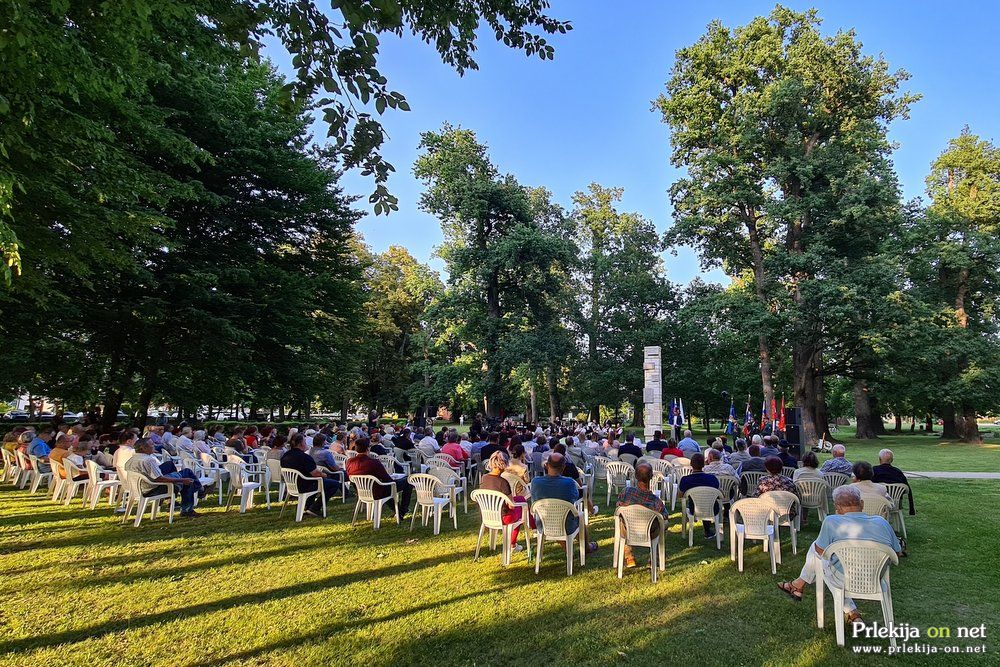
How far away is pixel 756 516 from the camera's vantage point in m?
5.74

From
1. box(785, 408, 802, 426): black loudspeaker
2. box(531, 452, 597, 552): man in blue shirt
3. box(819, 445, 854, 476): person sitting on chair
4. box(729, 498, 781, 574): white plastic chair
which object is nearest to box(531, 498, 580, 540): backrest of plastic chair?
box(531, 452, 597, 552): man in blue shirt

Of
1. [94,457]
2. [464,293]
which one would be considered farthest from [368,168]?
[464,293]

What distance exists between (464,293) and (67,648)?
25965 mm

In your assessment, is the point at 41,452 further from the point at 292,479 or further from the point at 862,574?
the point at 862,574

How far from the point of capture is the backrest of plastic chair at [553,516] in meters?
5.61

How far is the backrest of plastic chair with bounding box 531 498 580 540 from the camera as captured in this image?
18.4 feet

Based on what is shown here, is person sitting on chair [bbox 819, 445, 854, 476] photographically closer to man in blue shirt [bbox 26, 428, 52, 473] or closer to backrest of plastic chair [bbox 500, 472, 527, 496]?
backrest of plastic chair [bbox 500, 472, 527, 496]

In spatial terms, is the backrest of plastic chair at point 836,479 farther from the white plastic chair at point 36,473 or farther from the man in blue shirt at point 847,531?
the white plastic chair at point 36,473

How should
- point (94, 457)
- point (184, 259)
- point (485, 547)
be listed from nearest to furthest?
point (485, 547) < point (94, 457) < point (184, 259)

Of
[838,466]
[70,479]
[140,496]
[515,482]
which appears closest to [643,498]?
[515,482]

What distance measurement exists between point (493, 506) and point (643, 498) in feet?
5.34

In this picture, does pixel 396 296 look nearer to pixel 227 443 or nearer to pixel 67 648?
pixel 227 443

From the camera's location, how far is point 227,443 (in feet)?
38.6

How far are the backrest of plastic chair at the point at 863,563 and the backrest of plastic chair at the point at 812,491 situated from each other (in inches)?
137
